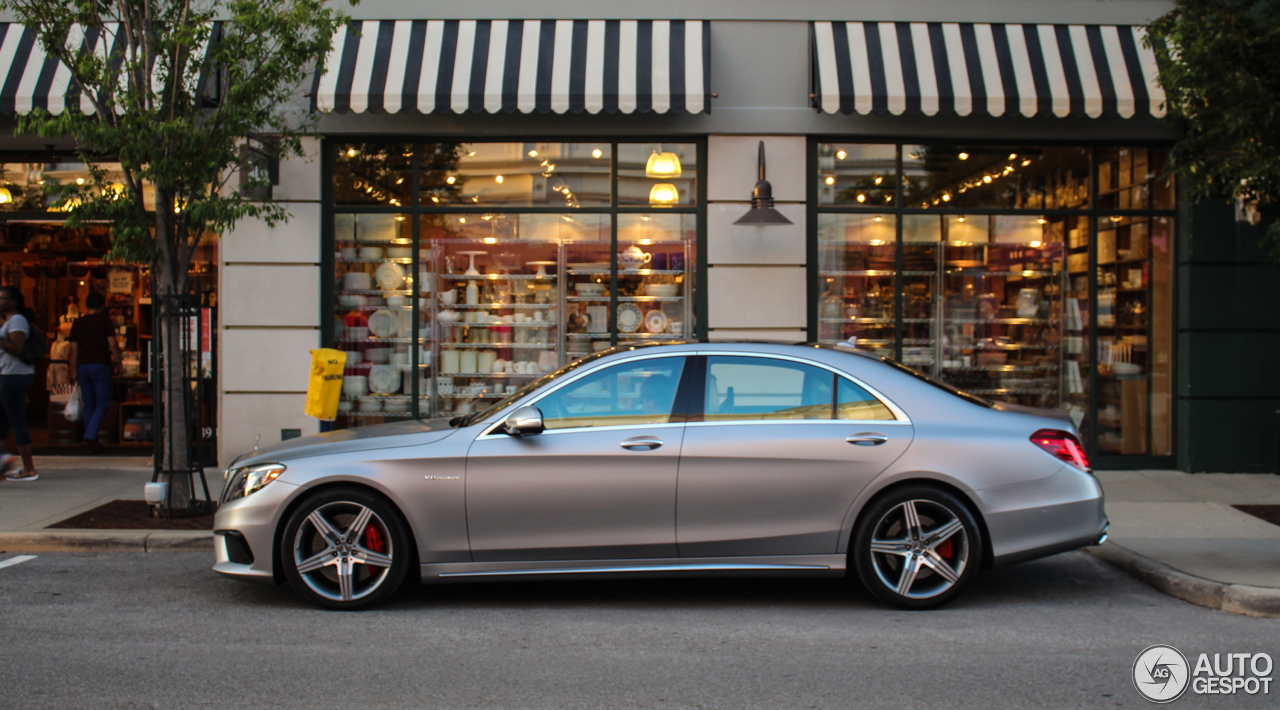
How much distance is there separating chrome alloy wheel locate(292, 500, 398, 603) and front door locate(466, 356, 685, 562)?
0.55 metres

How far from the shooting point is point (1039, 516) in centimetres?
582

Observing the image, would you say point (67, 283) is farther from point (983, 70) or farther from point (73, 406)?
point (983, 70)

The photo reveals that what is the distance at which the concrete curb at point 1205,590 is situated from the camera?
19.5 ft

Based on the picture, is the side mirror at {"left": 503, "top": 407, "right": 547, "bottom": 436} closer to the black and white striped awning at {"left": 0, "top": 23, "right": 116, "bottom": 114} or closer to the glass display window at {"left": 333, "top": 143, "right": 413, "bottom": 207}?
the glass display window at {"left": 333, "top": 143, "right": 413, "bottom": 207}

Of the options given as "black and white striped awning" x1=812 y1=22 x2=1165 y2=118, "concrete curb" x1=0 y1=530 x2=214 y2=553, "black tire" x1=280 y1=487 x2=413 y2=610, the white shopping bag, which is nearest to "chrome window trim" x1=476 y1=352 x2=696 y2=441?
"black tire" x1=280 y1=487 x2=413 y2=610

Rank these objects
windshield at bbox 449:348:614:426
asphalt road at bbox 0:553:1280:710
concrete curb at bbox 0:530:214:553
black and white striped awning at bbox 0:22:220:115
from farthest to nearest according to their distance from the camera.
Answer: black and white striped awning at bbox 0:22:220:115 < concrete curb at bbox 0:530:214:553 < windshield at bbox 449:348:614:426 < asphalt road at bbox 0:553:1280:710

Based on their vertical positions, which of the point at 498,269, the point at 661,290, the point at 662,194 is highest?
the point at 662,194

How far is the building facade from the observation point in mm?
10773

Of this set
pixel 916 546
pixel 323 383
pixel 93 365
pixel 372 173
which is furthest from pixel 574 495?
pixel 93 365

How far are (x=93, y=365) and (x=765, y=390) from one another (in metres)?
9.54

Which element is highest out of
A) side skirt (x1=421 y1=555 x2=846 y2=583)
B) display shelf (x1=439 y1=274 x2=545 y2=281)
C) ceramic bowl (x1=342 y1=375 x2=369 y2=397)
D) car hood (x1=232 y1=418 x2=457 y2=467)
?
display shelf (x1=439 y1=274 x2=545 y2=281)

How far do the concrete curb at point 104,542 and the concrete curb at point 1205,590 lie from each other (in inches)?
264

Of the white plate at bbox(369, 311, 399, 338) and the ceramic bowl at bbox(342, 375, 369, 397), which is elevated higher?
the white plate at bbox(369, 311, 399, 338)

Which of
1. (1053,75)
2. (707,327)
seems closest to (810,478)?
(707,327)
